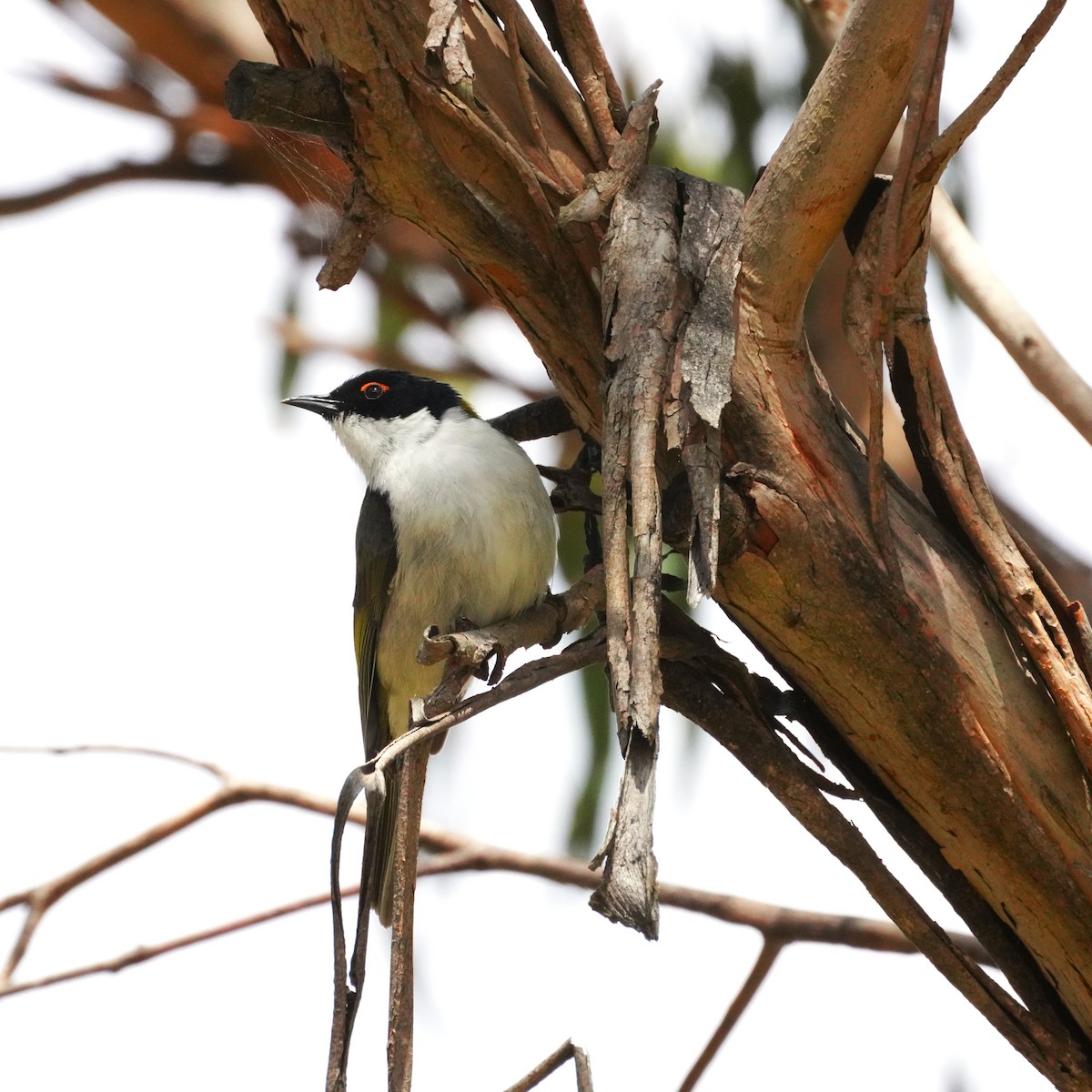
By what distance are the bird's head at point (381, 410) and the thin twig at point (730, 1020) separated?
60.3 inches

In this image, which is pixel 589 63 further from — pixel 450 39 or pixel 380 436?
pixel 380 436

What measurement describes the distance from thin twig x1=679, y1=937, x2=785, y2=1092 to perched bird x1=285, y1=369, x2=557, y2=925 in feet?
2.42

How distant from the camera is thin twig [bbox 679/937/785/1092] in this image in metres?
2.61

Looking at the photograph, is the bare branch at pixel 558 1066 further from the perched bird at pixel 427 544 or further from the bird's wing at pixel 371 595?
the bird's wing at pixel 371 595

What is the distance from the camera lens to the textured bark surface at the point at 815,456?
1.87 m

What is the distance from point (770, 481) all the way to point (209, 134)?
316 centimetres

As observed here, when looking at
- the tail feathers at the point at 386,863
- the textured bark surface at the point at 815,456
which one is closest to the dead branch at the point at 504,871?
the tail feathers at the point at 386,863

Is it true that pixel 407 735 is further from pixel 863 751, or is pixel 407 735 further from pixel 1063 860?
pixel 1063 860

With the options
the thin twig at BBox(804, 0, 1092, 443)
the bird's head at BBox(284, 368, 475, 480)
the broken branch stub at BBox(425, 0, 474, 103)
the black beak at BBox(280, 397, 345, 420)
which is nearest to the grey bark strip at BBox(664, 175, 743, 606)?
the broken branch stub at BBox(425, 0, 474, 103)

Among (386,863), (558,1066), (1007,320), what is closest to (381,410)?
(386,863)

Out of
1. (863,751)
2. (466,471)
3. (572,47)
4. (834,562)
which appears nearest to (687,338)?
(834,562)

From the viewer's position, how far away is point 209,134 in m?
4.39

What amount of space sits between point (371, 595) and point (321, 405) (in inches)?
27.8

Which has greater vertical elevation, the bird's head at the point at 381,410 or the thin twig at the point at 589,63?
the bird's head at the point at 381,410
